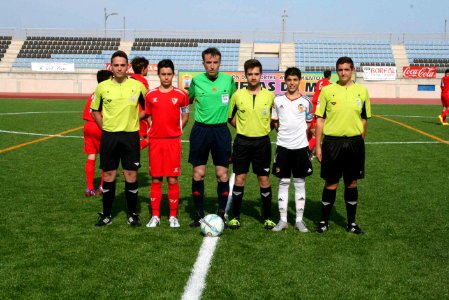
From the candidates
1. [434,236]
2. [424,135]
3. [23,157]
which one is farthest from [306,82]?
[434,236]

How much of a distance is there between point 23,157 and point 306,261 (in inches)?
293

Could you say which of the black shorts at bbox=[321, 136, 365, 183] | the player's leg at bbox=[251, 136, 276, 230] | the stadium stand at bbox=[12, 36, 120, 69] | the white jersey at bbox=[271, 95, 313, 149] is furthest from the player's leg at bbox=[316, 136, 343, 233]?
the stadium stand at bbox=[12, 36, 120, 69]

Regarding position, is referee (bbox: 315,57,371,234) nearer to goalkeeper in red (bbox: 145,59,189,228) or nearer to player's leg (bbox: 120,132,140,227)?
goalkeeper in red (bbox: 145,59,189,228)

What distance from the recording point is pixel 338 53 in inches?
1961

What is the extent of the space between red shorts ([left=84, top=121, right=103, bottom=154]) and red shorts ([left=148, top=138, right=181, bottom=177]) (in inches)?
66.9

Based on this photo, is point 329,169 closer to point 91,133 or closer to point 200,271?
point 200,271

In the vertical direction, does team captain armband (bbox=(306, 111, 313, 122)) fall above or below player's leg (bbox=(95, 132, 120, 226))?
above

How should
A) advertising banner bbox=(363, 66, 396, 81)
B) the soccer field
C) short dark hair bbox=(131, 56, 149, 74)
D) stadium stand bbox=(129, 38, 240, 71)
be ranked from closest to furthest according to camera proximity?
1. the soccer field
2. short dark hair bbox=(131, 56, 149, 74)
3. advertising banner bbox=(363, 66, 396, 81)
4. stadium stand bbox=(129, 38, 240, 71)

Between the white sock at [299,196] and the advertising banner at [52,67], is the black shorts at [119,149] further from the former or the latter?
the advertising banner at [52,67]

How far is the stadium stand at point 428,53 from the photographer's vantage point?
152 ft

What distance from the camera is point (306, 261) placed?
4.42 metres

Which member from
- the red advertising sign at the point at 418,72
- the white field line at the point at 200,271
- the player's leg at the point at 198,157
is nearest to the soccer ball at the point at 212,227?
the white field line at the point at 200,271

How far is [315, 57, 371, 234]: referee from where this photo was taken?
511 centimetres

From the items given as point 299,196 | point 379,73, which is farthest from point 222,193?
point 379,73
